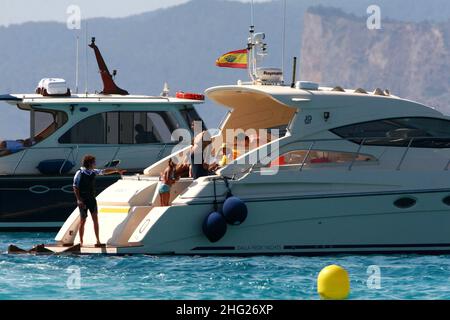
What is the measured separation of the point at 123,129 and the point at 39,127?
5.28 feet

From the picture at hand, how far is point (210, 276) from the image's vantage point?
684 inches

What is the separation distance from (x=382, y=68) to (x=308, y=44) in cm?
1113

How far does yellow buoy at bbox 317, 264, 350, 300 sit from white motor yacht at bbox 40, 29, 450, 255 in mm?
2737

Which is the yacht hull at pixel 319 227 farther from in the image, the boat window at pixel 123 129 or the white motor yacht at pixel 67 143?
the boat window at pixel 123 129

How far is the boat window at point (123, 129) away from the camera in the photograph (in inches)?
981

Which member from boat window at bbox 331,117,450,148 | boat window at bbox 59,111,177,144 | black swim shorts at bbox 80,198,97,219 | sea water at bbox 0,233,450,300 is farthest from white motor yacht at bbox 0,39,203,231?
boat window at bbox 331,117,450,148

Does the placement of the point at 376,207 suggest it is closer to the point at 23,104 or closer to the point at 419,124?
the point at 419,124

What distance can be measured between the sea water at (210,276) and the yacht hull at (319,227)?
0.20m

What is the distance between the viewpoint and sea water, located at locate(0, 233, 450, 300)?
16.4 meters

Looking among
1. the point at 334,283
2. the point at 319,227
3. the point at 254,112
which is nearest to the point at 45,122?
the point at 254,112

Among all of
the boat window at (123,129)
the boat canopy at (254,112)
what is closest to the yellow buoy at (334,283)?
the boat canopy at (254,112)

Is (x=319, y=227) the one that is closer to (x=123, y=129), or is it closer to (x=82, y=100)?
(x=123, y=129)

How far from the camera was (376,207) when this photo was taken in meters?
18.9
